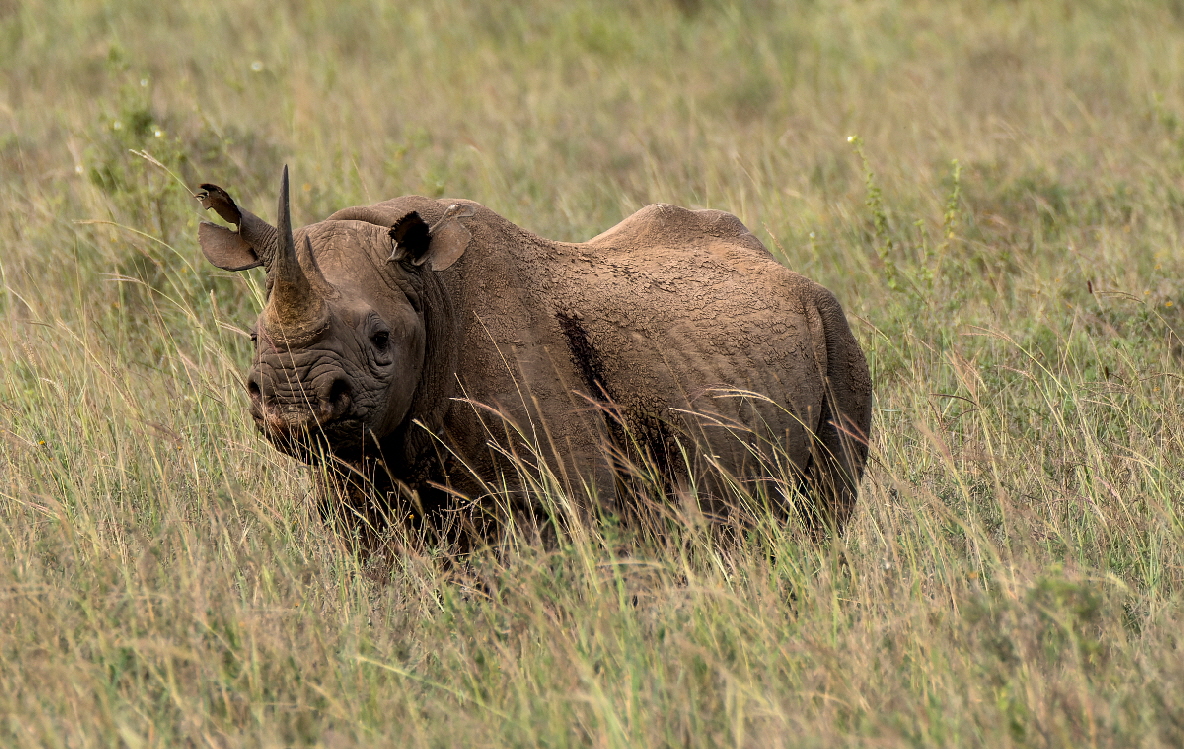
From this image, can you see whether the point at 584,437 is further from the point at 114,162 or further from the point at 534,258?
the point at 114,162

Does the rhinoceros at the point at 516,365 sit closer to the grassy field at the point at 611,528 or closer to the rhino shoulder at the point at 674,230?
the rhino shoulder at the point at 674,230

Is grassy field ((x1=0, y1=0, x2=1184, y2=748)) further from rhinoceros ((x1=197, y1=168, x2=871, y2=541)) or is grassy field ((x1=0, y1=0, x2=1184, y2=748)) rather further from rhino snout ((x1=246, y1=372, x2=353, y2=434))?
rhino snout ((x1=246, y1=372, x2=353, y2=434))

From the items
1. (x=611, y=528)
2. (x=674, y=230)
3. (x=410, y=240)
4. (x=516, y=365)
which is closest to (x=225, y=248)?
(x=410, y=240)

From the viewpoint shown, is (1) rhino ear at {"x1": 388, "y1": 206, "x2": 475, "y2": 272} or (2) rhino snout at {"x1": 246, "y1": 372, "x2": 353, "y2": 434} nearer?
(2) rhino snout at {"x1": 246, "y1": 372, "x2": 353, "y2": 434}

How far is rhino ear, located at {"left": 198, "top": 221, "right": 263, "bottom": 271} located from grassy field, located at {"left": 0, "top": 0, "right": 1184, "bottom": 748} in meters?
0.76

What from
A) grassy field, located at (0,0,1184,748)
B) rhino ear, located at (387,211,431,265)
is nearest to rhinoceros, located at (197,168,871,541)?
rhino ear, located at (387,211,431,265)

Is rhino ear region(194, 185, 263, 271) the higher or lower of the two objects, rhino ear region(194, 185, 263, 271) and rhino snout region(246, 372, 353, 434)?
the higher

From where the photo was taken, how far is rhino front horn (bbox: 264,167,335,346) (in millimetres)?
3607

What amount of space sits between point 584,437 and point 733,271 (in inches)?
46.8

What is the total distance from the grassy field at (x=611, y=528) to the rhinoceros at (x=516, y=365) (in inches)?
11.5

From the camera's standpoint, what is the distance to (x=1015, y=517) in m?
4.45

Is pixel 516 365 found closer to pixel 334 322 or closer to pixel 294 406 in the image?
pixel 334 322

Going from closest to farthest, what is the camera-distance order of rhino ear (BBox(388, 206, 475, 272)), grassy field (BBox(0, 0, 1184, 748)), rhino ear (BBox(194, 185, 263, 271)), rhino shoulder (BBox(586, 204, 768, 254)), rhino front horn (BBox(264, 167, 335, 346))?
grassy field (BBox(0, 0, 1184, 748)) < rhino front horn (BBox(264, 167, 335, 346)) < rhino ear (BBox(388, 206, 475, 272)) < rhino ear (BBox(194, 185, 263, 271)) < rhino shoulder (BBox(586, 204, 768, 254))

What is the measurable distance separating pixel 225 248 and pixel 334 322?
0.73m
